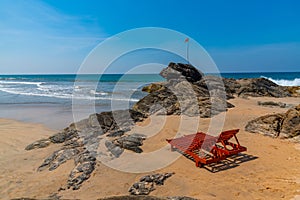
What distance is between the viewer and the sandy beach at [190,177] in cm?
529

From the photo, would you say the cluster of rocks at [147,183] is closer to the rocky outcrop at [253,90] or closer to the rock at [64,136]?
the rock at [64,136]

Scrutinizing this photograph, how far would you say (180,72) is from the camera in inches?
793

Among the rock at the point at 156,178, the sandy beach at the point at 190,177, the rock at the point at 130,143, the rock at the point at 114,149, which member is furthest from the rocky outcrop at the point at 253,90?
the rock at the point at 156,178

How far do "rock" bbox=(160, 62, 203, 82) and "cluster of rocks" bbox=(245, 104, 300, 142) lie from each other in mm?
10099

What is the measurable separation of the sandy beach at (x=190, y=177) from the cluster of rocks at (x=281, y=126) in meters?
0.41

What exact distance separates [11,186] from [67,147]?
2.50m

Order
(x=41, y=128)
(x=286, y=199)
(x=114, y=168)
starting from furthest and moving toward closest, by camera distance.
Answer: (x=41, y=128)
(x=114, y=168)
(x=286, y=199)

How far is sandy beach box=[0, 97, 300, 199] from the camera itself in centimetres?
529

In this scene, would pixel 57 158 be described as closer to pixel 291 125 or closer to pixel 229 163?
pixel 229 163

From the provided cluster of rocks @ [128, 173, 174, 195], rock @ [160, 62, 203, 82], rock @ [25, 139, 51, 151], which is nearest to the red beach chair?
cluster of rocks @ [128, 173, 174, 195]

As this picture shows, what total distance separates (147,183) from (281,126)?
642 centimetres

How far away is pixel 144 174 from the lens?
6.35 meters

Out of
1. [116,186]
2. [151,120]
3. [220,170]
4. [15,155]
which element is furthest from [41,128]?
[220,170]

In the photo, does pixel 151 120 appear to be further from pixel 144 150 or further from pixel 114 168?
pixel 114 168
